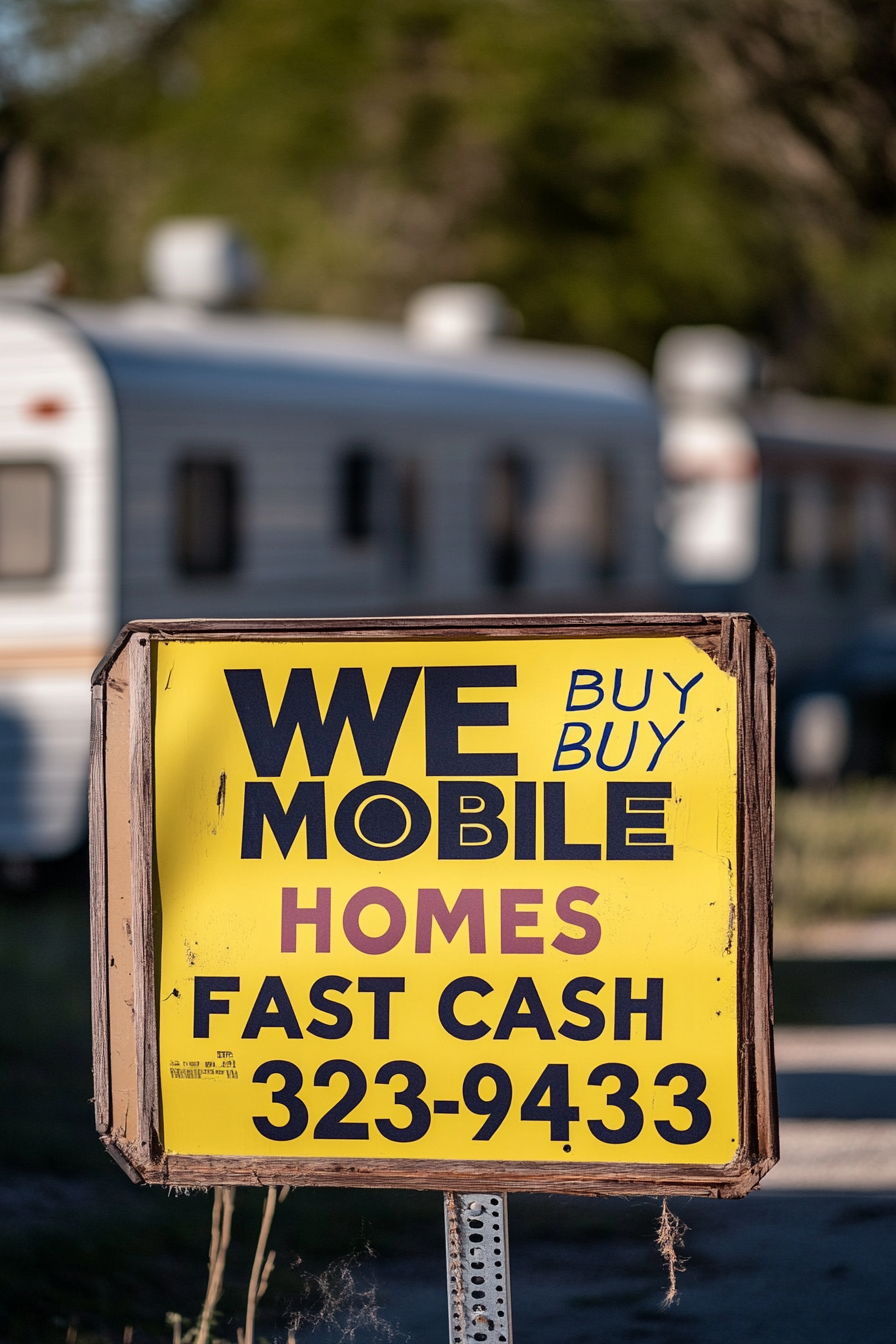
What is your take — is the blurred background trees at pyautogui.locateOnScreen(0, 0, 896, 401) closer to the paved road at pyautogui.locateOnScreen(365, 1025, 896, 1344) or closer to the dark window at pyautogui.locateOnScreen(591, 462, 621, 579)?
the dark window at pyautogui.locateOnScreen(591, 462, 621, 579)

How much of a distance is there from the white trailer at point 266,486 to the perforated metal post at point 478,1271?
6566 mm

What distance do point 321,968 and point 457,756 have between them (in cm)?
43

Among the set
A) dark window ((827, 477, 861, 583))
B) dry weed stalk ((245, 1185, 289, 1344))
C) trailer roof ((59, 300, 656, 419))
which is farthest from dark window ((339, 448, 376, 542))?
dry weed stalk ((245, 1185, 289, 1344))

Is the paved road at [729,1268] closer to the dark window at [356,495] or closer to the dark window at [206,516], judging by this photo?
the dark window at [206,516]

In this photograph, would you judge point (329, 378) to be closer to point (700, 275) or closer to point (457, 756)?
point (457, 756)

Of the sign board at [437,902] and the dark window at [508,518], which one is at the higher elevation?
the dark window at [508,518]

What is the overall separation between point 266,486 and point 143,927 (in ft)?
25.1

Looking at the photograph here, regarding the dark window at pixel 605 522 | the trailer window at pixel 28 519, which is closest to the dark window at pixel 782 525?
the dark window at pixel 605 522

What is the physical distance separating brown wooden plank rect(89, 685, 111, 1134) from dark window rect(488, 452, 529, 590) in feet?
29.9

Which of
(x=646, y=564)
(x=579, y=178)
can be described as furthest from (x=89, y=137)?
(x=646, y=564)

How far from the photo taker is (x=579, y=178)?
23531 mm

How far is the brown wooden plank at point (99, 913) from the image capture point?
335cm

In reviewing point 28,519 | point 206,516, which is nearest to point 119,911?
point 28,519

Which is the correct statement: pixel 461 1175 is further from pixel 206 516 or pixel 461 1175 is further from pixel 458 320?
pixel 458 320
